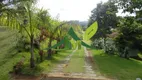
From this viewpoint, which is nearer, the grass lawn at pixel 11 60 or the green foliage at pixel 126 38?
the grass lawn at pixel 11 60

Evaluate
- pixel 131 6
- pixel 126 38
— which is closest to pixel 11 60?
pixel 131 6

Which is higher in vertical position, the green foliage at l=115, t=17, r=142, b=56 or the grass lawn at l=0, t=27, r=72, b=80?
the green foliage at l=115, t=17, r=142, b=56

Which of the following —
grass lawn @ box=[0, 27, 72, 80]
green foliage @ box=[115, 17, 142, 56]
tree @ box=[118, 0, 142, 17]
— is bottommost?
grass lawn @ box=[0, 27, 72, 80]

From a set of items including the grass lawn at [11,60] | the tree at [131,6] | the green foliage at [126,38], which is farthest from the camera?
the green foliage at [126,38]

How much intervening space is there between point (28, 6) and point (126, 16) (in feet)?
19.5

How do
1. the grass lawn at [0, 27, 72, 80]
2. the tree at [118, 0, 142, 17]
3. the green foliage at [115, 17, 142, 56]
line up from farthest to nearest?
the green foliage at [115, 17, 142, 56] < the grass lawn at [0, 27, 72, 80] < the tree at [118, 0, 142, 17]

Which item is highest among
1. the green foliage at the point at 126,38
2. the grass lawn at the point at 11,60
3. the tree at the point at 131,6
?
the tree at the point at 131,6

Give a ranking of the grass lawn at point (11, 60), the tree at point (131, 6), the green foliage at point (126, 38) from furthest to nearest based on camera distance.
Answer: the green foliage at point (126, 38), the grass lawn at point (11, 60), the tree at point (131, 6)

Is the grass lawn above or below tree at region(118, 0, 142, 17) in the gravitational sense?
Answer: below

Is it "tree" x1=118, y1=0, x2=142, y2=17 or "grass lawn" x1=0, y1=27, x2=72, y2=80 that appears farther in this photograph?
"grass lawn" x1=0, y1=27, x2=72, y2=80

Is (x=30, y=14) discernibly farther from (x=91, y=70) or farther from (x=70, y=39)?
(x=91, y=70)

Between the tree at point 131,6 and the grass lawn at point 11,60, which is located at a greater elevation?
the tree at point 131,6

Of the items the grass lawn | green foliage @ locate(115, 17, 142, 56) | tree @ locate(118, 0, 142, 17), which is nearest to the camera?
tree @ locate(118, 0, 142, 17)

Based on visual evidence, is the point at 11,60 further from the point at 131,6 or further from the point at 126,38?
the point at 126,38
